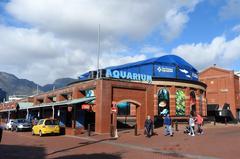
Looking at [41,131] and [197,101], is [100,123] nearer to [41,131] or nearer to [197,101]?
[41,131]

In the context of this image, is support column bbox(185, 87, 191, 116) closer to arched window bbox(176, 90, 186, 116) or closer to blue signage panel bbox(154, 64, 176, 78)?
arched window bbox(176, 90, 186, 116)

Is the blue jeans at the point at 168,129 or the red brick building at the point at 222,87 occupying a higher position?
the red brick building at the point at 222,87

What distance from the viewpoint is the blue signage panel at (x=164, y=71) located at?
49731mm

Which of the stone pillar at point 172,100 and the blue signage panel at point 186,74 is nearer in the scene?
the stone pillar at point 172,100

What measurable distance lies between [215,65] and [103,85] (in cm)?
5240

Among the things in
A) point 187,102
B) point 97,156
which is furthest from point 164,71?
point 97,156

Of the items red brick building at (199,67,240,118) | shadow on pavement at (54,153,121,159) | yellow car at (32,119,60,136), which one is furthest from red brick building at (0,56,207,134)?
red brick building at (199,67,240,118)

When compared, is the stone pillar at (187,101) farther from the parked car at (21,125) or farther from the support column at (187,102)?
the parked car at (21,125)

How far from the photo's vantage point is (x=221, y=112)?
205 feet

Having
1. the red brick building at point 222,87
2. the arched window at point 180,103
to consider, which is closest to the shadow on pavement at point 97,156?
the arched window at point 180,103

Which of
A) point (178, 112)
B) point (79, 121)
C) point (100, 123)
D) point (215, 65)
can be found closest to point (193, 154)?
point (100, 123)

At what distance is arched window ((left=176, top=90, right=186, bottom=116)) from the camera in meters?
49.2

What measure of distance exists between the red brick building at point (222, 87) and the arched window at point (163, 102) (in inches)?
1172

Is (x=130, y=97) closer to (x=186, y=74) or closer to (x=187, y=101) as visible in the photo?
(x=187, y=101)
